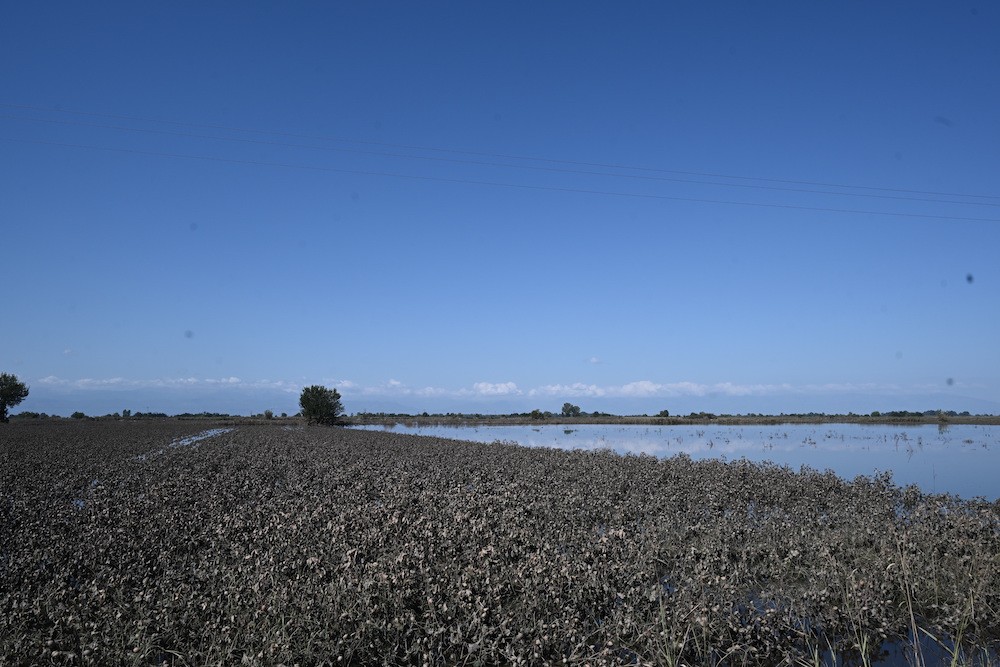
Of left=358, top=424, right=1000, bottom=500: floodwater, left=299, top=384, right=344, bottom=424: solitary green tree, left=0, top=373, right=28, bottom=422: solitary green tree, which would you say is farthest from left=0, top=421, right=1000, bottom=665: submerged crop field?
left=0, top=373, right=28, bottom=422: solitary green tree

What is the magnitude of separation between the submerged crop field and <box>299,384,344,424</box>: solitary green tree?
5138 centimetres

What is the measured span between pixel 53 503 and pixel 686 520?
38.5 feet

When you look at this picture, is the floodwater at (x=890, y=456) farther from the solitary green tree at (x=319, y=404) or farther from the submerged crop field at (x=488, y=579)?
the solitary green tree at (x=319, y=404)

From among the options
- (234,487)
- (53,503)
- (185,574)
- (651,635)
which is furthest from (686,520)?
(53,503)

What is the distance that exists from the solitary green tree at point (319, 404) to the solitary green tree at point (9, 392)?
35.3 meters

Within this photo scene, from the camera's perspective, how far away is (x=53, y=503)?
11773mm

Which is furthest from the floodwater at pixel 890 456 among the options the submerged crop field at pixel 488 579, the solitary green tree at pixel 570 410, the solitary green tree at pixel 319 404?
the solitary green tree at pixel 570 410

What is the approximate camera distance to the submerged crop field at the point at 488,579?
5211 millimetres

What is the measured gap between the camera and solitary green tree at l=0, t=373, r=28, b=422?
69.9 m

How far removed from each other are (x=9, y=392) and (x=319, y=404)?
126ft

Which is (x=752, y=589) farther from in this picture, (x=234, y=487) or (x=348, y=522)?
(x=234, y=487)

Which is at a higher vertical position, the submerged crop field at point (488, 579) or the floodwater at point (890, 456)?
the submerged crop field at point (488, 579)

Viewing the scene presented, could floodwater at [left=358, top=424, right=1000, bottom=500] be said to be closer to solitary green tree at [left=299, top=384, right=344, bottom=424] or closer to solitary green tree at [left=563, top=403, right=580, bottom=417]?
solitary green tree at [left=299, top=384, right=344, bottom=424]

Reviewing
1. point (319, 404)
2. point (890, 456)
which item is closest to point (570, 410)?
point (319, 404)
